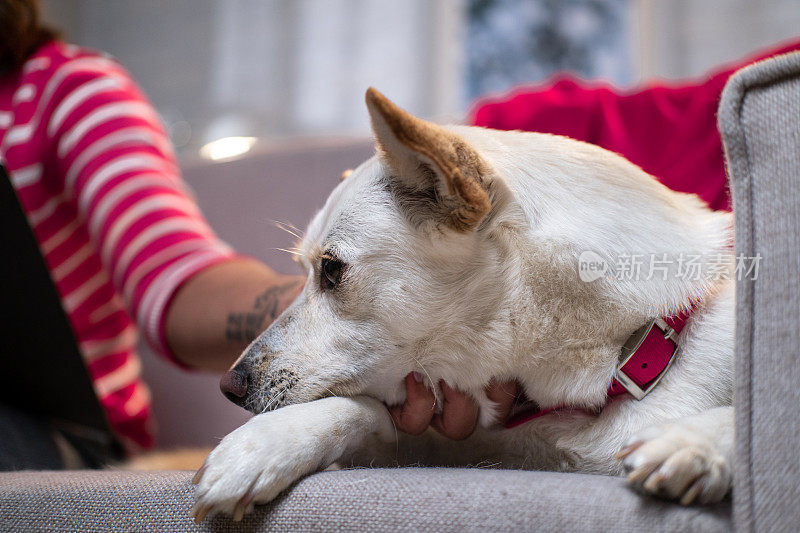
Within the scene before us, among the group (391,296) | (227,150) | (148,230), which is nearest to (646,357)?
(391,296)

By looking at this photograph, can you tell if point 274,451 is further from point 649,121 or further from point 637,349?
point 649,121

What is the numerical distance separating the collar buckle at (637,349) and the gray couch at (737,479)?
0.67 ft

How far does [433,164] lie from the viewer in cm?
81

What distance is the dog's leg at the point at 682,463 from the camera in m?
0.58

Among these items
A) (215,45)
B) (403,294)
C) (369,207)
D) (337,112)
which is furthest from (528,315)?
(215,45)

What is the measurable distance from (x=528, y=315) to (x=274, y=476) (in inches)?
15.7

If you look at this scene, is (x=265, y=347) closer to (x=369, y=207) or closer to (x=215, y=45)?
(x=369, y=207)

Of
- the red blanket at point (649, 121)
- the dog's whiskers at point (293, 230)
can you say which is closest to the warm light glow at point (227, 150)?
the dog's whiskers at point (293, 230)

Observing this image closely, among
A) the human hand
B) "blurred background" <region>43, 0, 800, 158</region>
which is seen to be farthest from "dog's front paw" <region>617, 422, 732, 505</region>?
"blurred background" <region>43, 0, 800, 158</region>

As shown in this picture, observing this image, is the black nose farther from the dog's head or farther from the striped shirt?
the striped shirt

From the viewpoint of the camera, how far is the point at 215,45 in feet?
11.5

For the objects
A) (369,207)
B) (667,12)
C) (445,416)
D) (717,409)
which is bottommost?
(445,416)

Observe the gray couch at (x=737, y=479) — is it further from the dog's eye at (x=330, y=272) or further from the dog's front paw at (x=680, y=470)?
the dog's eye at (x=330, y=272)

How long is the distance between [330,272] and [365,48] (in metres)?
2.61
